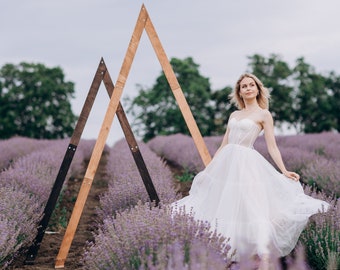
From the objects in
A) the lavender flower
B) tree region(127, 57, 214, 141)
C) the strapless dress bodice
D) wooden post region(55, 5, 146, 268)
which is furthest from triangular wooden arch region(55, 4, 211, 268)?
tree region(127, 57, 214, 141)

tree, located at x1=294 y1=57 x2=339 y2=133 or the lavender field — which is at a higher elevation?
tree, located at x1=294 y1=57 x2=339 y2=133

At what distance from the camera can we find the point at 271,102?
29938 millimetres

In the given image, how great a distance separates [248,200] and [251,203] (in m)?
0.03

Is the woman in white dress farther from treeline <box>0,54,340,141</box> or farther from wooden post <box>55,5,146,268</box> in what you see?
treeline <box>0,54,340,141</box>

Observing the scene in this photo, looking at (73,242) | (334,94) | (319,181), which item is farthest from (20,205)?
(334,94)

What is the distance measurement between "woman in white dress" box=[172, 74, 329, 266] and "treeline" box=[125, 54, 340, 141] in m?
24.2

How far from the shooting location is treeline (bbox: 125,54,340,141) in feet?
98.3

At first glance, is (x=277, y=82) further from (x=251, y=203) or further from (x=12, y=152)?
(x=251, y=203)

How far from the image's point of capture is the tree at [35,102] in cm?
2922

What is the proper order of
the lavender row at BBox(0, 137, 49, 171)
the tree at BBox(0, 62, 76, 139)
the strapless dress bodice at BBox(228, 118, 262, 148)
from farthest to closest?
1. the tree at BBox(0, 62, 76, 139)
2. the lavender row at BBox(0, 137, 49, 171)
3. the strapless dress bodice at BBox(228, 118, 262, 148)

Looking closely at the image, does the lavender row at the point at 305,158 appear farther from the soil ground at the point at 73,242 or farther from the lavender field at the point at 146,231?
the soil ground at the point at 73,242

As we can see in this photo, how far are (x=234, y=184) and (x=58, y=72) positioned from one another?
29129 mm

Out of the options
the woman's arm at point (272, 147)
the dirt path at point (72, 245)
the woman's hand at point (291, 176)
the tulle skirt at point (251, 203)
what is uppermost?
the woman's arm at point (272, 147)

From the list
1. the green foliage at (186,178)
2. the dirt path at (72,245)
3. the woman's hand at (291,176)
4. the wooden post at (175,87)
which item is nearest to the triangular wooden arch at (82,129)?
the dirt path at (72,245)
